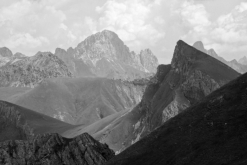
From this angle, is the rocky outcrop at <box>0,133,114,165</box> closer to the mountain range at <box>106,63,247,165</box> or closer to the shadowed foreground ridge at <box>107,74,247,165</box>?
the mountain range at <box>106,63,247,165</box>

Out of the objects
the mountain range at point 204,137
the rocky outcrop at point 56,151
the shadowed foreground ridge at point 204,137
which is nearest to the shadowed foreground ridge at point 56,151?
the rocky outcrop at point 56,151

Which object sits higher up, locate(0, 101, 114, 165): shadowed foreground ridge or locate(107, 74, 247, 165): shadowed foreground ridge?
locate(0, 101, 114, 165): shadowed foreground ridge

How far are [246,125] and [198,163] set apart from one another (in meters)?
12.6

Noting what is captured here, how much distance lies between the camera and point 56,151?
112938mm

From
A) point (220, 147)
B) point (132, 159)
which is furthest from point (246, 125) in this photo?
point (132, 159)

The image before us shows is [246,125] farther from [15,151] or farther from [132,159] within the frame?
[15,151]

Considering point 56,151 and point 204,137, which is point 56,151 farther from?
point 204,137

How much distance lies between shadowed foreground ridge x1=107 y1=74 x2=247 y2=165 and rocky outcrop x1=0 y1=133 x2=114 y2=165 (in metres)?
22.8

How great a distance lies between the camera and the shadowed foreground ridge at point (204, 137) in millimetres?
63688

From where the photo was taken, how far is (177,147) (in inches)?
2975

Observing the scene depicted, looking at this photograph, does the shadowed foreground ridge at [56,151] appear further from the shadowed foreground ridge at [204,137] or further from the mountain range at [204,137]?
the shadowed foreground ridge at [204,137]

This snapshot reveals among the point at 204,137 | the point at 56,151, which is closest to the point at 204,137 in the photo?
the point at 204,137

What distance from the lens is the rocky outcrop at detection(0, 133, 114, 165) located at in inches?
4294

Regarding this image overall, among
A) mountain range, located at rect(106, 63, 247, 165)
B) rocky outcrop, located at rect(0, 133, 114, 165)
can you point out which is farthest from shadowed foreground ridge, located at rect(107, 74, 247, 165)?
rocky outcrop, located at rect(0, 133, 114, 165)
